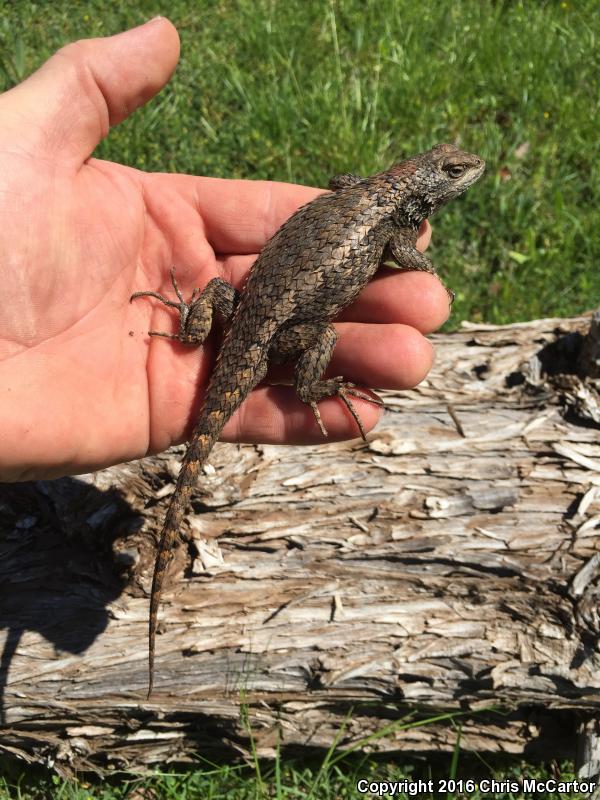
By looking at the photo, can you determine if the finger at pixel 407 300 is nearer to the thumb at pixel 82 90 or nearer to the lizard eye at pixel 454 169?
the lizard eye at pixel 454 169

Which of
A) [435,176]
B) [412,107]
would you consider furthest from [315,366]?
[412,107]

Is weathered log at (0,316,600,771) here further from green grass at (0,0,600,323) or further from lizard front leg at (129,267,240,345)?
green grass at (0,0,600,323)

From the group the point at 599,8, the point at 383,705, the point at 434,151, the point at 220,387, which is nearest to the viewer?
the point at 220,387

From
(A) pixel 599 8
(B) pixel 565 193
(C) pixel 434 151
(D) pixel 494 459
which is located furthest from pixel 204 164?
(A) pixel 599 8

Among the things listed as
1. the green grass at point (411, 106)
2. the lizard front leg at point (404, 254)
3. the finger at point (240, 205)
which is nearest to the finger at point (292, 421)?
the lizard front leg at point (404, 254)

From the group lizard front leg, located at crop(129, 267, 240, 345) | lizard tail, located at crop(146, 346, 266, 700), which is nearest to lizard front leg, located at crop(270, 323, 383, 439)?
lizard tail, located at crop(146, 346, 266, 700)

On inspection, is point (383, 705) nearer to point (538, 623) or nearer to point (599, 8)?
point (538, 623)

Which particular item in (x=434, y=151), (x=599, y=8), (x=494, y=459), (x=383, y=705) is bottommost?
(x=383, y=705)

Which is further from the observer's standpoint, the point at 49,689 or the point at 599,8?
the point at 599,8

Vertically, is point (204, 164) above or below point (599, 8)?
below
